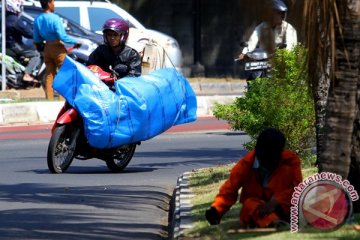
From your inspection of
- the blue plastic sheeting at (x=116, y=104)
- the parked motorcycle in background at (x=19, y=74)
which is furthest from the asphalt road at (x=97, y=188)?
the parked motorcycle in background at (x=19, y=74)

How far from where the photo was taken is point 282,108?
1312 centimetres

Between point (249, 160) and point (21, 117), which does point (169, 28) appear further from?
point (249, 160)

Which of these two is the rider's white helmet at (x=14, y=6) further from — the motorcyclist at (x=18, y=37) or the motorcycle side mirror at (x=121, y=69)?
the motorcycle side mirror at (x=121, y=69)

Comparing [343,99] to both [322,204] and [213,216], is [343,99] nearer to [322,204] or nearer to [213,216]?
[322,204]

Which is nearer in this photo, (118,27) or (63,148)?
(63,148)

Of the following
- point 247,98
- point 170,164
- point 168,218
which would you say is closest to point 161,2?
point 170,164

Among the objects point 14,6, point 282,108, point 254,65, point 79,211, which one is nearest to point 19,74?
point 14,6

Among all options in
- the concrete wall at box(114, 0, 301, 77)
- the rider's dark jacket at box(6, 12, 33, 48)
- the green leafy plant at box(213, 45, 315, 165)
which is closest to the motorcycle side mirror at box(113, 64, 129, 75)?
the green leafy plant at box(213, 45, 315, 165)

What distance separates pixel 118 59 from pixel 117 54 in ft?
0.20

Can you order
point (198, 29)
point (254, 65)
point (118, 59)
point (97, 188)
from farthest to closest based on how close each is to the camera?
point (198, 29) < point (254, 65) < point (118, 59) < point (97, 188)

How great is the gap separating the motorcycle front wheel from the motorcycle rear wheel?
2.17ft

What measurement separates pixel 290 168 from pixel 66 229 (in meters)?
2.22

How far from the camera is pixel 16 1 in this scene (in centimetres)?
2567

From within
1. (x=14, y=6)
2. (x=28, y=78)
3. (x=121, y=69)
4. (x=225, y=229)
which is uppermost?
(x=14, y=6)
